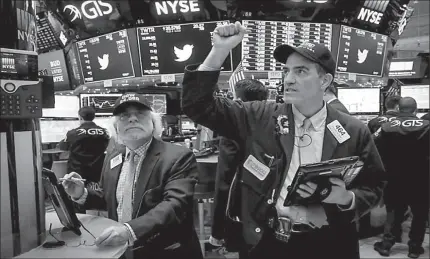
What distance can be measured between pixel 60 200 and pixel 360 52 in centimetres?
490

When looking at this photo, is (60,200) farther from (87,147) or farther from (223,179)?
(87,147)

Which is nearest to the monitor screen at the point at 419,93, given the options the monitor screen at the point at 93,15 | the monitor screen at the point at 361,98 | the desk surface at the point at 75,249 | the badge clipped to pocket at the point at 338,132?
the monitor screen at the point at 361,98

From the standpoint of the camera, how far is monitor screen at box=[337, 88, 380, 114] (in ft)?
23.5

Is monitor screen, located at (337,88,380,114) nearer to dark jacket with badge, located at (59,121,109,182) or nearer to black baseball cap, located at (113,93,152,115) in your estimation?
dark jacket with badge, located at (59,121,109,182)

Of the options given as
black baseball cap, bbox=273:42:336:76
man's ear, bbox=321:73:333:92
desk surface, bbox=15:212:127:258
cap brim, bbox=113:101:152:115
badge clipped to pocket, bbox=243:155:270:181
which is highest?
black baseball cap, bbox=273:42:336:76

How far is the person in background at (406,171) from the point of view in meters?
4.82

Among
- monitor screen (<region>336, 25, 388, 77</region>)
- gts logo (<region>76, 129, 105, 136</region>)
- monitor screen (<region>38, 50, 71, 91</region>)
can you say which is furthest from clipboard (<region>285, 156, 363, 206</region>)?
monitor screen (<region>38, 50, 71, 91</region>)

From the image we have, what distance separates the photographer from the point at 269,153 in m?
1.90

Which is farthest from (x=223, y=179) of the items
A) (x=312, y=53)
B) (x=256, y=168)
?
(x=312, y=53)

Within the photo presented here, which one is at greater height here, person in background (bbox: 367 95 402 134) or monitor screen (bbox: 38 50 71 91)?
monitor screen (bbox: 38 50 71 91)

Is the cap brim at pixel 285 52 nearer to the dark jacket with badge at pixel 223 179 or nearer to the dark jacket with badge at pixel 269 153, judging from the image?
the dark jacket with badge at pixel 269 153

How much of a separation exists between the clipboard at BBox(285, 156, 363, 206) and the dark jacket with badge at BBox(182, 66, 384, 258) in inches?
5.1

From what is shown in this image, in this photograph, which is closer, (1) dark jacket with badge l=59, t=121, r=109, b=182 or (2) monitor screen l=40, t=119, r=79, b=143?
(1) dark jacket with badge l=59, t=121, r=109, b=182

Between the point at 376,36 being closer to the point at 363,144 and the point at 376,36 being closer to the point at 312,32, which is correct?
the point at 312,32
